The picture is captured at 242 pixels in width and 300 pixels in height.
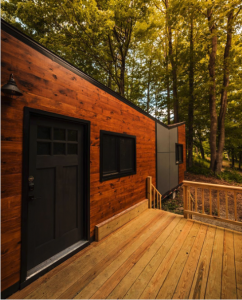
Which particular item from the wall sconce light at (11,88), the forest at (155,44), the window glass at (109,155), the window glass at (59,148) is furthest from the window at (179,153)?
the wall sconce light at (11,88)

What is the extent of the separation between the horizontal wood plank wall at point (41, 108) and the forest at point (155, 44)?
4811 mm

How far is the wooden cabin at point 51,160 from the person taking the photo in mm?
1458

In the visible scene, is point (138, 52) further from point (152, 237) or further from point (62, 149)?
point (152, 237)

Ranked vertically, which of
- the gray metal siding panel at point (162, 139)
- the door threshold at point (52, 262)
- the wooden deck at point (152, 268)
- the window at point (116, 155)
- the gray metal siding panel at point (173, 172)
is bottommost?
the wooden deck at point (152, 268)

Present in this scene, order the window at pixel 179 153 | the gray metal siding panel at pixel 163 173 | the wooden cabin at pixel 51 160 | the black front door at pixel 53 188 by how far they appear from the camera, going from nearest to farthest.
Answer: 1. the wooden cabin at pixel 51 160
2. the black front door at pixel 53 188
3. the gray metal siding panel at pixel 163 173
4. the window at pixel 179 153

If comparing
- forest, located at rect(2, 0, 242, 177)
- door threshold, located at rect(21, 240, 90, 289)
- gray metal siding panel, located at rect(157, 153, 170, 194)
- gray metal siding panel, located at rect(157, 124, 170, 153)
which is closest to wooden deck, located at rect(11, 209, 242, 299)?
door threshold, located at rect(21, 240, 90, 289)

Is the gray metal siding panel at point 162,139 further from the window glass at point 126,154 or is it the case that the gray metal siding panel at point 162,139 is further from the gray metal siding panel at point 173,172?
the window glass at point 126,154

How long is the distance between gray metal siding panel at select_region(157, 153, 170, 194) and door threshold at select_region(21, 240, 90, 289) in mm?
3474

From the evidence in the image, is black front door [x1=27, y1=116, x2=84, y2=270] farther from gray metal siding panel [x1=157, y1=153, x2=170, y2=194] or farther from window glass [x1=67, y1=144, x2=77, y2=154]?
gray metal siding panel [x1=157, y1=153, x2=170, y2=194]

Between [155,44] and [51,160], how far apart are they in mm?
12532

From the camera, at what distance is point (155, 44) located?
1055 centimetres

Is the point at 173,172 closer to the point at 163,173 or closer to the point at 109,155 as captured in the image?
the point at 163,173

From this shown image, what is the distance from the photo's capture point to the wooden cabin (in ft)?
4.78

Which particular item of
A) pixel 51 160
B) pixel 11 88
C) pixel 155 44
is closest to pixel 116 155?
pixel 51 160
